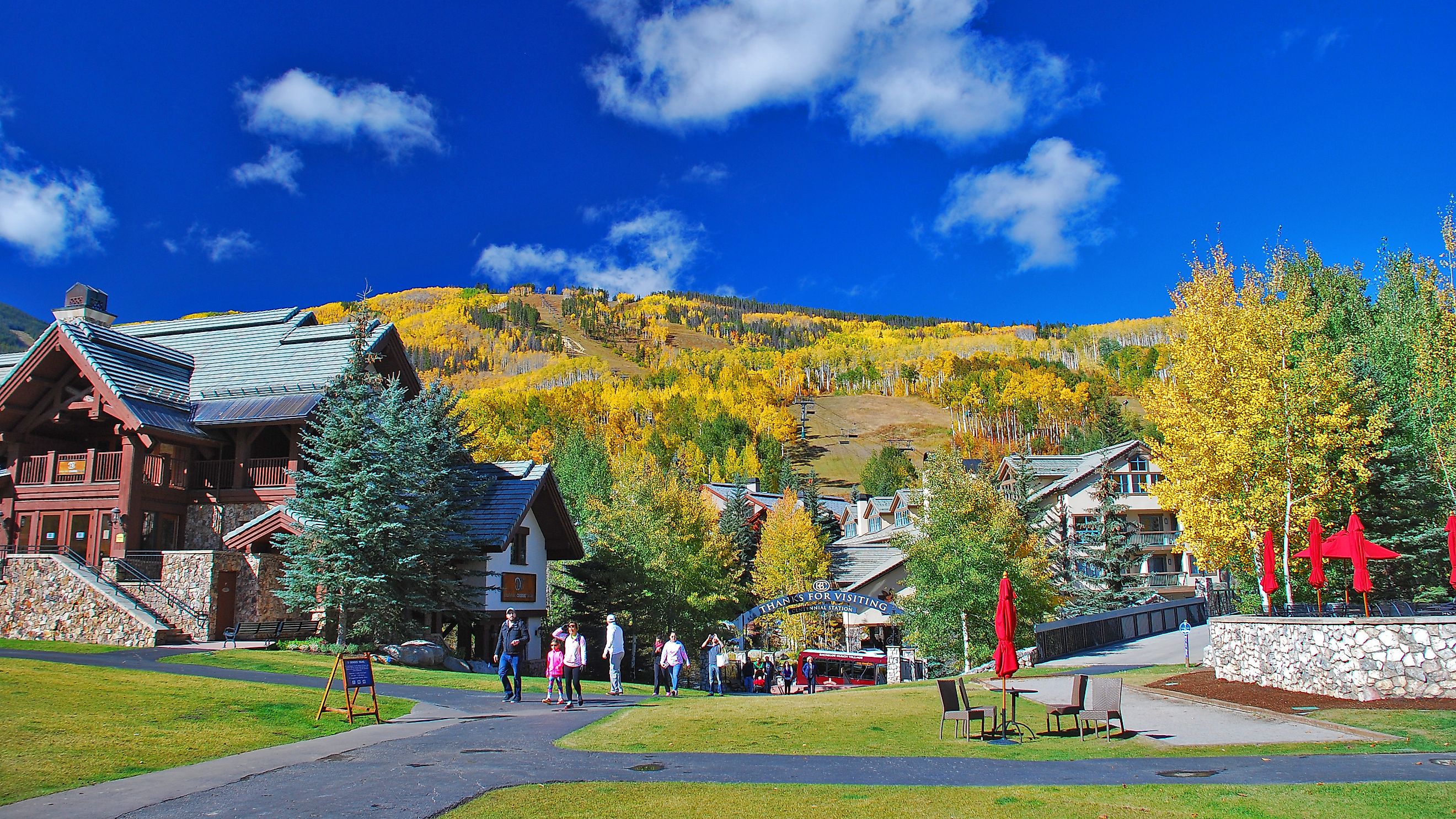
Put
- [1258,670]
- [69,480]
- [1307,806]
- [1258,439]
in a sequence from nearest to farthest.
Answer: [1307,806]
[1258,670]
[1258,439]
[69,480]

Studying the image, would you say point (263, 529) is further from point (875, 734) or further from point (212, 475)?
point (875, 734)

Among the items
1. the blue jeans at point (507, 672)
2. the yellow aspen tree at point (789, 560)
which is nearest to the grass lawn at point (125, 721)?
the blue jeans at point (507, 672)

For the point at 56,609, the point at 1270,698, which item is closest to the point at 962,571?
the point at 1270,698

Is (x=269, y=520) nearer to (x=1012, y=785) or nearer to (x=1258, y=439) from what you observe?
(x=1012, y=785)

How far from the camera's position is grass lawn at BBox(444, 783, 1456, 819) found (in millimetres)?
9406

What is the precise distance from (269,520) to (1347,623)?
105ft

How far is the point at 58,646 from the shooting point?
2689 cm

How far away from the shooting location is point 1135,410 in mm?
195375

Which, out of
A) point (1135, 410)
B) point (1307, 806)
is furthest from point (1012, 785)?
point (1135, 410)

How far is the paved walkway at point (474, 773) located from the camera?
9.70 metres

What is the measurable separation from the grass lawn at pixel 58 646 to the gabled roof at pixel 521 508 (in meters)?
11.9

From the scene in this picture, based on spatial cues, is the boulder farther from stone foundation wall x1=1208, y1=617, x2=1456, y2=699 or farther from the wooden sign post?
stone foundation wall x1=1208, y1=617, x2=1456, y2=699

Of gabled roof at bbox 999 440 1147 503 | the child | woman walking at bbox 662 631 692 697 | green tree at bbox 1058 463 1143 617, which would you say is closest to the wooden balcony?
woman walking at bbox 662 631 692 697

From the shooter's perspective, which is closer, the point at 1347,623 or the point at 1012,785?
the point at 1012,785
